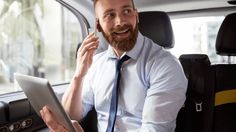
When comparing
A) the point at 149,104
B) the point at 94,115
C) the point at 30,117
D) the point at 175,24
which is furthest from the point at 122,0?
the point at 175,24

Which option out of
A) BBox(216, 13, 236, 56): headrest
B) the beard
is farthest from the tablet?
BBox(216, 13, 236, 56): headrest

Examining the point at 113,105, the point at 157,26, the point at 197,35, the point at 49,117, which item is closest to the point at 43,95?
the point at 49,117

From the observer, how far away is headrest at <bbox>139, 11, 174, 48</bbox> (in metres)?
1.95

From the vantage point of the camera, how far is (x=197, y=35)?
2473 millimetres

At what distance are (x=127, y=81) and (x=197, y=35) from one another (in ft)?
3.49

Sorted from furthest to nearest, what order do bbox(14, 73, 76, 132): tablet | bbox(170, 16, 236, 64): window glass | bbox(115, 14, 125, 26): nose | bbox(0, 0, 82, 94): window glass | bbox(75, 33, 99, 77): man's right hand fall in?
1. bbox(170, 16, 236, 64): window glass
2. bbox(0, 0, 82, 94): window glass
3. bbox(75, 33, 99, 77): man's right hand
4. bbox(115, 14, 125, 26): nose
5. bbox(14, 73, 76, 132): tablet

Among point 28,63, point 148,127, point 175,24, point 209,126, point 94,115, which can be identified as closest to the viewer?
point 148,127

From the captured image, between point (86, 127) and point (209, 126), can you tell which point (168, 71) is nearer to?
point (209, 126)

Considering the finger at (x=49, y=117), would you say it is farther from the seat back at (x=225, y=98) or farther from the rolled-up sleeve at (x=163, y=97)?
the seat back at (x=225, y=98)

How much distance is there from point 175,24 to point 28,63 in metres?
1.05

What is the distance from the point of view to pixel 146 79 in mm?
1529

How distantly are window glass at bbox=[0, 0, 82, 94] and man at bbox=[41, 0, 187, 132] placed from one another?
480 millimetres

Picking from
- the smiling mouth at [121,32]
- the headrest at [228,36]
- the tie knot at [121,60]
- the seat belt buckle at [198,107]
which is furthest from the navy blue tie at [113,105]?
the headrest at [228,36]

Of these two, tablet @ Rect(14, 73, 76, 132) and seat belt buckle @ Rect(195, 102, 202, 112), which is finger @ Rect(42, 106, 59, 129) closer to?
tablet @ Rect(14, 73, 76, 132)
